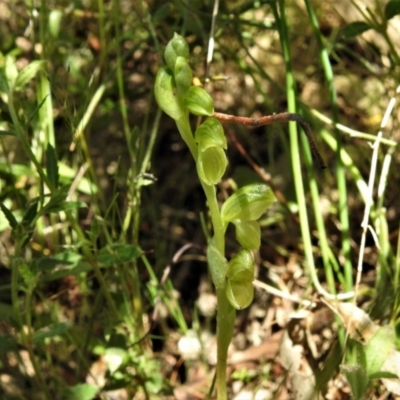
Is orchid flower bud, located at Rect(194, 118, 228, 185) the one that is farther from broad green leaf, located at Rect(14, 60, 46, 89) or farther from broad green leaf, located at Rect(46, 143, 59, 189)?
broad green leaf, located at Rect(14, 60, 46, 89)

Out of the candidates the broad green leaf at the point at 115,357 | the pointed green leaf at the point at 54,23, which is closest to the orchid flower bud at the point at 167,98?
the broad green leaf at the point at 115,357

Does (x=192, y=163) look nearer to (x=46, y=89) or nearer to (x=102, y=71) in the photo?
(x=102, y=71)

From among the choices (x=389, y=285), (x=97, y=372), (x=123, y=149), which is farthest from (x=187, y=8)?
(x=97, y=372)

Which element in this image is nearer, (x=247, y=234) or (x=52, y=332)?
(x=247, y=234)

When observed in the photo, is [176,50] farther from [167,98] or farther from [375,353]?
[375,353]

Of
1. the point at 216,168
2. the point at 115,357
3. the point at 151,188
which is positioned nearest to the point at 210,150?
the point at 216,168

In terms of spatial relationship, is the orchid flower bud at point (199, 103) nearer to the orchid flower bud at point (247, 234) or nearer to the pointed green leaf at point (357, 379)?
the orchid flower bud at point (247, 234)
